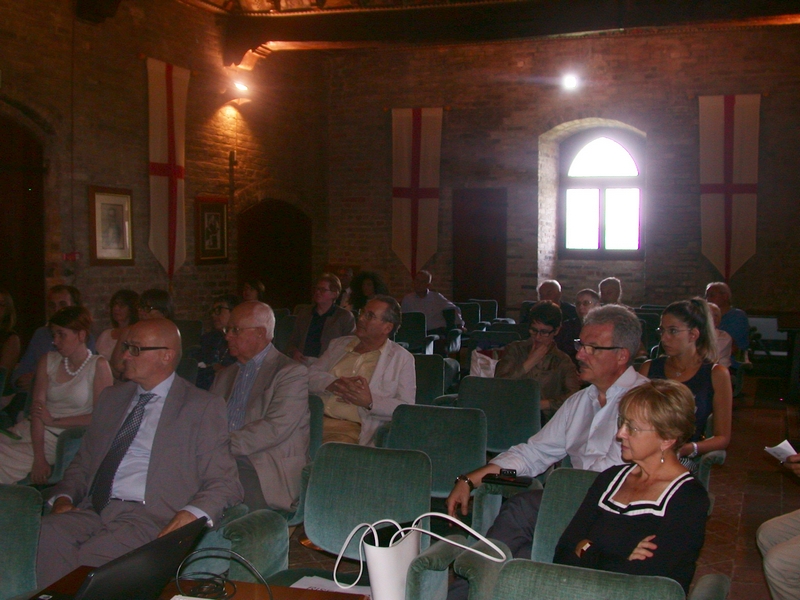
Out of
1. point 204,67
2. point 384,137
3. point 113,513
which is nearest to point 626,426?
point 113,513

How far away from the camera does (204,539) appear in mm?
2873

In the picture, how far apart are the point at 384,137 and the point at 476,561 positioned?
12037mm

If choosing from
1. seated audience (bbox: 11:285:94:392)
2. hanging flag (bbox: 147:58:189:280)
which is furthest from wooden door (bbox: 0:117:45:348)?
seated audience (bbox: 11:285:94:392)

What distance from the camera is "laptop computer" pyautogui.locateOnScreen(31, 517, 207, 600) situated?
1742 mm

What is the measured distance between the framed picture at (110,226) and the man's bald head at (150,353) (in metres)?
6.23

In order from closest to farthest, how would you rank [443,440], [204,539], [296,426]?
[204,539] → [296,426] → [443,440]

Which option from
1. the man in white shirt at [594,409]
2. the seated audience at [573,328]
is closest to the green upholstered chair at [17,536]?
the man in white shirt at [594,409]

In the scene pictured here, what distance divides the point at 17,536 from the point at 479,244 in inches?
452

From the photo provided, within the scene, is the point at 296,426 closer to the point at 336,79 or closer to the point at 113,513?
the point at 113,513

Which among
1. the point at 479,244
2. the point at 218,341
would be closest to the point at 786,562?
the point at 218,341

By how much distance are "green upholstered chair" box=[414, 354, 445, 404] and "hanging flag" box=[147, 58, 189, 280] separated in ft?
18.1

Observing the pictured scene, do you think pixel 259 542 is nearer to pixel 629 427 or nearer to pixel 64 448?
pixel 629 427

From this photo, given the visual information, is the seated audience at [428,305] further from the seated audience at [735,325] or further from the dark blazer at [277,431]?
the dark blazer at [277,431]

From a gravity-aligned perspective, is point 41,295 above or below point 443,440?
above
